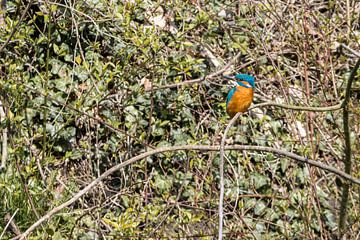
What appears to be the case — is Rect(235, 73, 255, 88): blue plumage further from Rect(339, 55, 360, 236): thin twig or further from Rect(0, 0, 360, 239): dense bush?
Rect(339, 55, 360, 236): thin twig

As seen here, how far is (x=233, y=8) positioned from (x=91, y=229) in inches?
87.9

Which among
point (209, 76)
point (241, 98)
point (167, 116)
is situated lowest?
point (167, 116)

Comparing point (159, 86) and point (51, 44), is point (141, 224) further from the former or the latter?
point (51, 44)

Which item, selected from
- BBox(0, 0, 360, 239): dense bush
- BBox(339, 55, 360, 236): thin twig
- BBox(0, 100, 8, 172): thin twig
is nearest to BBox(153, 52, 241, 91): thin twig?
BBox(0, 0, 360, 239): dense bush

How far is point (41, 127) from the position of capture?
443cm

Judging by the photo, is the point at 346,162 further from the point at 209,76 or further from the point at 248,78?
the point at 209,76

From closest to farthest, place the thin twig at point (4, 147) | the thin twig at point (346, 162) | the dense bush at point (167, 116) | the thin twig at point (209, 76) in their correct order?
the thin twig at point (346, 162) → the thin twig at point (4, 147) → the dense bush at point (167, 116) → the thin twig at point (209, 76)

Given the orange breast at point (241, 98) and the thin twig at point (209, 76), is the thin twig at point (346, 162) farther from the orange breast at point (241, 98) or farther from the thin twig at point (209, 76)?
the thin twig at point (209, 76)

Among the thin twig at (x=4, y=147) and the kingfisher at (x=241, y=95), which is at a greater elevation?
the kingfisher at (x=241, y=95)

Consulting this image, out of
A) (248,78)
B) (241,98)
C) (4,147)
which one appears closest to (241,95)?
(241,98)

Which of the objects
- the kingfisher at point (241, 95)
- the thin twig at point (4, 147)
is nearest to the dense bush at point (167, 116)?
the thin twig at point (4, 147)

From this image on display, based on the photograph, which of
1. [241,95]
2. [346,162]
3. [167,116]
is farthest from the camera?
[167,116]

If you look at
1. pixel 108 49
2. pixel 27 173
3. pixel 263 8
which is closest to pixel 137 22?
pixel 108 49

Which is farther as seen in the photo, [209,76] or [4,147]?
[209,76]
